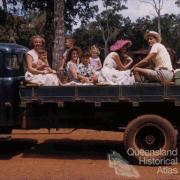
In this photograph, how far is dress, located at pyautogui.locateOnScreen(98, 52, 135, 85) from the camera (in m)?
8.12

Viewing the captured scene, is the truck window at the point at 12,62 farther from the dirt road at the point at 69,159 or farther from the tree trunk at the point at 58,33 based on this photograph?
the tree trunk at the point at 58,33

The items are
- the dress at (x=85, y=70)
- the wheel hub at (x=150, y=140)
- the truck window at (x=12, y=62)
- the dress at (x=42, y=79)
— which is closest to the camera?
the wheel hub at (x=150, y=140)

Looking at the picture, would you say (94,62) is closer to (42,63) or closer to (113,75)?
(42,63)

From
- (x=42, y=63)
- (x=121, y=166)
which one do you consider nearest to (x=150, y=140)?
(x=121, y=166)

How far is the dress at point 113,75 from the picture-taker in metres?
8.12

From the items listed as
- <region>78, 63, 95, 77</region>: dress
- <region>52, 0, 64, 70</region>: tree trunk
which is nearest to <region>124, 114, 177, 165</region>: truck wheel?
<region>78, 63, 95, 77</region>: dress

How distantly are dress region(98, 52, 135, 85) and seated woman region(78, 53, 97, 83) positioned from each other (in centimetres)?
20

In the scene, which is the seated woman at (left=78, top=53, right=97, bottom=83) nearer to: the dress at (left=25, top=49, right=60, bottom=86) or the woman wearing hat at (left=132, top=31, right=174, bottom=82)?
the dress at (left=25, top=49, right=60, bottom=86)

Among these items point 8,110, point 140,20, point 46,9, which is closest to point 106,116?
point 8,110

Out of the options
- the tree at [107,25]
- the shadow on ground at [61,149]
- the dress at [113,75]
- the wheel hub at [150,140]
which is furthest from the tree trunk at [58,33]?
the tree at [107,25]

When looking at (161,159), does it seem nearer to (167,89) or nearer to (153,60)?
(167,89)

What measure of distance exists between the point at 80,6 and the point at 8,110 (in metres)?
16.0

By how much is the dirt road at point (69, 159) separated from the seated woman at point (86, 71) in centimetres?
100

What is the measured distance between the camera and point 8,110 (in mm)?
8234
